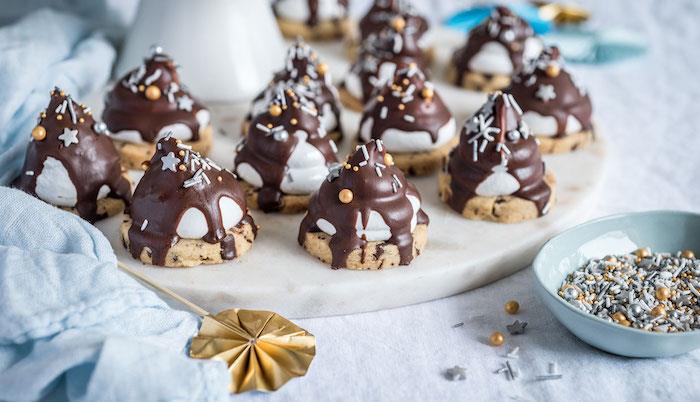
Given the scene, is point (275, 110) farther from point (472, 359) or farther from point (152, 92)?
point (472, 359)

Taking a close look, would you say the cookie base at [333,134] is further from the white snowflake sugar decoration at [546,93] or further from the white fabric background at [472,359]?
the white fabric background at [472,359]

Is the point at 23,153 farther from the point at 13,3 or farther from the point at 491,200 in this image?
the point at 491,200

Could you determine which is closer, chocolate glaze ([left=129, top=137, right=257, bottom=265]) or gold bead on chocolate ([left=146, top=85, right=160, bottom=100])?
chocolate glaze ([left=129, top=137, right=257, bottom=265])

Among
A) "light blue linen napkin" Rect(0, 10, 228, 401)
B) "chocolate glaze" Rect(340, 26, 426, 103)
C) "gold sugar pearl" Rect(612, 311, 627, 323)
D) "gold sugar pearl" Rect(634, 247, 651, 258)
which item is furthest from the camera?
"chocolate glaze" Rect(340, 26, 426, 103)

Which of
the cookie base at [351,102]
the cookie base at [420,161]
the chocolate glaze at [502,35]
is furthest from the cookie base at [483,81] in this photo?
the cookie base at [420,161]

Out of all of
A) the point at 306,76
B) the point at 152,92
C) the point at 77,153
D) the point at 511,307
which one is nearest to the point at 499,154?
the point at 511,307

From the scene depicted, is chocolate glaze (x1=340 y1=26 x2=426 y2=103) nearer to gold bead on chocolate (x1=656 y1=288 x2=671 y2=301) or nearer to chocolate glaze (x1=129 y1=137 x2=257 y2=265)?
chocolate glaze (x1=129 y1=137 x2=257 y2=265)

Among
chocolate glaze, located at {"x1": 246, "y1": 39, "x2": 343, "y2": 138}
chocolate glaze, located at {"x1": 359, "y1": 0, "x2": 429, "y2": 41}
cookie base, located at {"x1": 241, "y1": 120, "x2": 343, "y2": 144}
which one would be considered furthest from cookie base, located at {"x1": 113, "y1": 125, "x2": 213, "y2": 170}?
chocolate glaze, located at {"x1": 359, "y1": 0, "x2": 429, "y2": 41}
